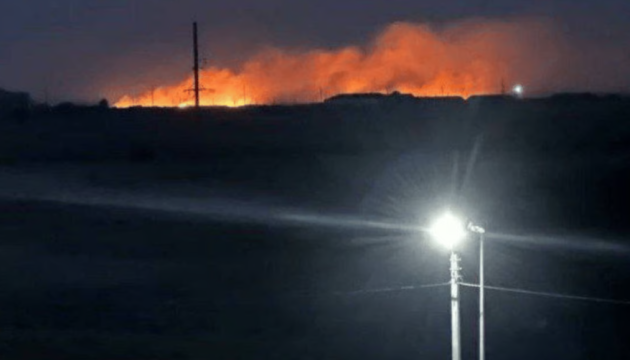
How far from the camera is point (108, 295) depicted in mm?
30719

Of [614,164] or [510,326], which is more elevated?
[614,164]

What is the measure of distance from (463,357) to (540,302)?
475 cm

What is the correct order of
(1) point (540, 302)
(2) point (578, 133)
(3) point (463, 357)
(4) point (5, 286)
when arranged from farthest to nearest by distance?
1. (2) point (578, 133)
2. (4) point (5, 286)
3. (1) point (540, 302)
4. (3) point (463, 357)

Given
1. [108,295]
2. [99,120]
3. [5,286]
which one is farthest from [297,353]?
[99,120]

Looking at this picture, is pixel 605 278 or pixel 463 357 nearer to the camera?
pixel 463 357

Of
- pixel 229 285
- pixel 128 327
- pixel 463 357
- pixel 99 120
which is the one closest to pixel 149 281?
pixel 229 285

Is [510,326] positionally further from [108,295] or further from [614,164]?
[614,164]

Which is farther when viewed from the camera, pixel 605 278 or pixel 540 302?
pixel 605 278

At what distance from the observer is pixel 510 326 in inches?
1102

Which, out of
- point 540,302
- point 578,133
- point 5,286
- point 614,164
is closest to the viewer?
point 540,302

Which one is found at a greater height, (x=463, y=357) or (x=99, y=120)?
(x=99, y=120)

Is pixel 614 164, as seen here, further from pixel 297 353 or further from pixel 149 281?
pixel 297 353

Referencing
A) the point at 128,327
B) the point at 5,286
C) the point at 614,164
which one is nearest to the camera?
the point at 128,327

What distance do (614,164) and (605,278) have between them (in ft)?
41.7
